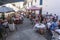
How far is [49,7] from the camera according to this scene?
23.3m

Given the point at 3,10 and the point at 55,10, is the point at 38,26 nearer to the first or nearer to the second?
the point at 3,10

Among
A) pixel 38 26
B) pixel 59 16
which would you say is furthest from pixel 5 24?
pixel 59 16

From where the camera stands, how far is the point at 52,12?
22.5m

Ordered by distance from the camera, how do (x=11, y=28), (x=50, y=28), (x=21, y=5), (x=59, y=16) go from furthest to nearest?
(x=21, y=5) → (x=59, y=16) → (x=11, y=28) → (x=50, y=28)

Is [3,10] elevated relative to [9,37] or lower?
elevated

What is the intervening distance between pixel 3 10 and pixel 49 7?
26.7 feet

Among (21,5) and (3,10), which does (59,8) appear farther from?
(21,5)

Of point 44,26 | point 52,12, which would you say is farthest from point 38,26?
point 52,12

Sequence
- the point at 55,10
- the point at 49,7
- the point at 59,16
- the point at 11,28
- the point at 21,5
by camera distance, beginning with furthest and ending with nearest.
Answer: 1. the point at 21,5
2. the point at 49,7
3. the point at 55,10
4. the point at 59,16
5. the point at 11,28

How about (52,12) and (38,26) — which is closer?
(38,26)

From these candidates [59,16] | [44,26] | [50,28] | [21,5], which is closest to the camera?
[50,28]

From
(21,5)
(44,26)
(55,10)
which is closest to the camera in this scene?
(44,26)

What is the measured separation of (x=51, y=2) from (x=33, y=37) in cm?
934

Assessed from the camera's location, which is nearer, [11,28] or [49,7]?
[11,28]
